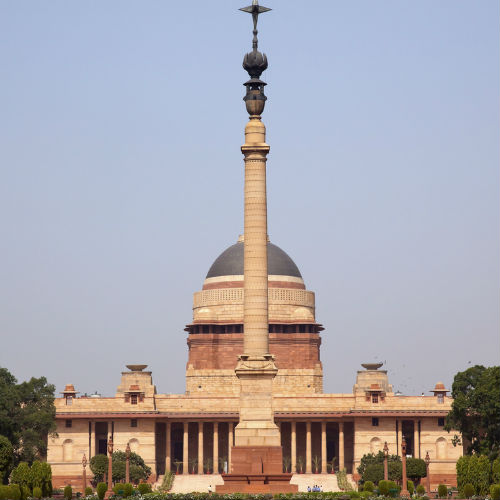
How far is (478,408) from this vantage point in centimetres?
13112

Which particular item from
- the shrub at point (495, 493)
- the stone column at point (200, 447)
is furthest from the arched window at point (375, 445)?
the shrub at point (495, 493)

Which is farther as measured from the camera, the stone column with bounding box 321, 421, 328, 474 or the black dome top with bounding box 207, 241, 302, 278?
the black dome top with bounding box 207, 241, 302, 278

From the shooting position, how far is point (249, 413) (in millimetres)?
108938

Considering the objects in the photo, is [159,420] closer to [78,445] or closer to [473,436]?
[78,445]

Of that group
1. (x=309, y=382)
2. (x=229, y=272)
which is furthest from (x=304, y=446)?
(x=229, y=272)

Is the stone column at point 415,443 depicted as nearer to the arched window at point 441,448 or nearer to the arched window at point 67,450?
the arched window at point 441,448

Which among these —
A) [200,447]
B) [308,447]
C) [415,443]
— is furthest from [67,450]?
[415,443]

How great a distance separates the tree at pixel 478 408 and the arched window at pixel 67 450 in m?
37.3

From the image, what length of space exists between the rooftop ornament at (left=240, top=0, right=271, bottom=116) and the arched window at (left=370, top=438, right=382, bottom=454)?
52520 mm

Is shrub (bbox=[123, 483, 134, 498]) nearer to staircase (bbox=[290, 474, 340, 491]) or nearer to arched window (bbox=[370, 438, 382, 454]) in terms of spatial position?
staircase (bbox=[290, 474, 340, 491])

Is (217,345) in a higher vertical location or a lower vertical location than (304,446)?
higher

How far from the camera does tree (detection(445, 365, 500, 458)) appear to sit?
129m

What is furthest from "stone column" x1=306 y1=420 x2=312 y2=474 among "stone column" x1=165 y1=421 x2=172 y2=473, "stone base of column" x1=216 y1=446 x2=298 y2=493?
"stone base of column" x1=216 y1=446 x2=298 y2=493

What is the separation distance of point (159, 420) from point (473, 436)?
118 ft
